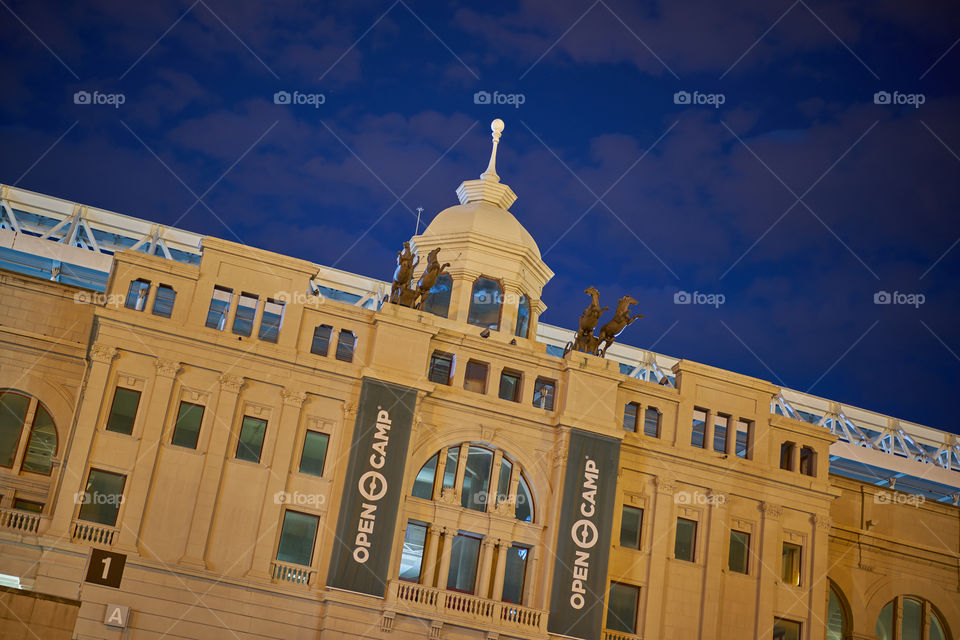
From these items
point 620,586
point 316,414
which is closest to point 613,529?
point 620,586

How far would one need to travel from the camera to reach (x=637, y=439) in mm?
57938

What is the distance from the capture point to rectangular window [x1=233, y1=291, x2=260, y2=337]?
5488 centimetres

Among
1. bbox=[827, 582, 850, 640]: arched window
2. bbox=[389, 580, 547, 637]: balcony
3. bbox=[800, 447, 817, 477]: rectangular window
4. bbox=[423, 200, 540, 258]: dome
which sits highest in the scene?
bbox=[423, 200, 540, 258]: dome

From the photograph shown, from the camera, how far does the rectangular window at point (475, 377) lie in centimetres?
5700

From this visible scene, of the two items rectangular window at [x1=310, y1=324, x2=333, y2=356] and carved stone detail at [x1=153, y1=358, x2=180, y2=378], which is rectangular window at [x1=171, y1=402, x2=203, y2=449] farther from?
rectangular window at [x1=310, y1=324, x2=333, y2=356]

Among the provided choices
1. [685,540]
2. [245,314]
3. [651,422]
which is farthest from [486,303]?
[685,540]

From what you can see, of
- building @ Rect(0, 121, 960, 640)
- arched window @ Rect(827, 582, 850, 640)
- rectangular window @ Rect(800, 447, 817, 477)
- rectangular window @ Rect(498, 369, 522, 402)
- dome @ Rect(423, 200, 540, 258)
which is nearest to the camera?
building @ Rect(0, 121, 960, 640)

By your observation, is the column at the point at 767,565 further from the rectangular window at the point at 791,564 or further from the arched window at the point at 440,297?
the arched window at the point at 440,297

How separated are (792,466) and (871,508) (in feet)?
28.1

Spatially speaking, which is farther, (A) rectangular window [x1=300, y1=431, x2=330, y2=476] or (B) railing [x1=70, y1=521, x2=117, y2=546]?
(A) rectangular window [x1=300, y1=431, x2=330, y2=476]

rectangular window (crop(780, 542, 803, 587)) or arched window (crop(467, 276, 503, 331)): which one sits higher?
arched window (crop(467, 276, 503, 331))

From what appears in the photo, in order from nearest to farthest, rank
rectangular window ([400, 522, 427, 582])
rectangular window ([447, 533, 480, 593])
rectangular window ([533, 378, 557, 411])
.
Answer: rectangular window ([400, 522, 427, 582])
rectangular window ([447, 533, 480, 593])
rectangular window ([533, 378, 557, 411])

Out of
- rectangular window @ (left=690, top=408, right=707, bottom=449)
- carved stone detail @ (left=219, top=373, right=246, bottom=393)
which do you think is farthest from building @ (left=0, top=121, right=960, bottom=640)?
rectangular window @ (left=690, top=408, right=707, bottom=449)

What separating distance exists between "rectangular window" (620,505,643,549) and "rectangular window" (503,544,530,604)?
17.7 ft
